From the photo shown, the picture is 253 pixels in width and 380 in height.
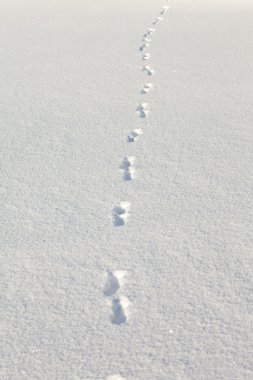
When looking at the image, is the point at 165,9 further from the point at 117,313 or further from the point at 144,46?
the point at 117,313

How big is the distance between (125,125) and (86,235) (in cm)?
140

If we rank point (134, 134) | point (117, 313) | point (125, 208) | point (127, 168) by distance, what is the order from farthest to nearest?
point (134, 134), point (127, 168), point (125, 208), point (117, 313)

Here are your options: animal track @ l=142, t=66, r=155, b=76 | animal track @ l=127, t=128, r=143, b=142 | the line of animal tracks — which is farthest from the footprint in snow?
animal track @ l=127, t=128, r=143, b=142

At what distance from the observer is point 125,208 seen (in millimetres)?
3078

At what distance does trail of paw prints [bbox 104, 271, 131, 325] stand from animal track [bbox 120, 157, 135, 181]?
931 millimetres

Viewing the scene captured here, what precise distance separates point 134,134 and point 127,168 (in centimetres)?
50

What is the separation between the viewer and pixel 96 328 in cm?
226

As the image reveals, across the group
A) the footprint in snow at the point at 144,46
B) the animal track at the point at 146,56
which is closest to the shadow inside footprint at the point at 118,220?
the animal track at the point at 146,56

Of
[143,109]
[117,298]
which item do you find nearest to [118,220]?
[117,298]

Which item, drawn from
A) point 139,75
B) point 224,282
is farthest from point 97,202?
point 139,75

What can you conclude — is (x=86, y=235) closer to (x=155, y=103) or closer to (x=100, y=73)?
(x=155, y=103)

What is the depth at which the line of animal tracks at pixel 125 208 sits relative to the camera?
2.34 meters

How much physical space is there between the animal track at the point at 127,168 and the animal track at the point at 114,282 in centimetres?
91

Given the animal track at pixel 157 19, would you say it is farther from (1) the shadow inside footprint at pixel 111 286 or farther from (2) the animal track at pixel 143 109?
(1) the shadow inside footprint at pixel 111 286
